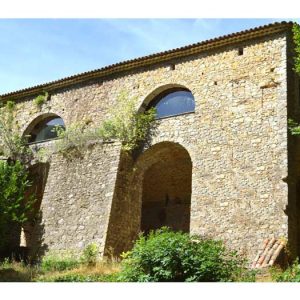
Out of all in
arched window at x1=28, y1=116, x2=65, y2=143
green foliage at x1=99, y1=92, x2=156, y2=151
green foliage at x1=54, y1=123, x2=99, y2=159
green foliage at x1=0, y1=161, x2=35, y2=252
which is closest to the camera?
green foliage at x1=0, y1=161, x2=35, y2=252

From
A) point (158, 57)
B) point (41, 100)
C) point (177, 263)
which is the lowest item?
point (177, 263)

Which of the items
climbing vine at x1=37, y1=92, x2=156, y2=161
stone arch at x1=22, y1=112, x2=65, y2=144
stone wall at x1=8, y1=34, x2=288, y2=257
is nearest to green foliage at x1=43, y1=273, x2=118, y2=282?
stone wall at x1=8, y1=34, x2=288, y2=257

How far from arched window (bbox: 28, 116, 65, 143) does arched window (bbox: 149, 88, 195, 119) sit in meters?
4.42

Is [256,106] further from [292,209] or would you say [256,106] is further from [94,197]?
[94,197]

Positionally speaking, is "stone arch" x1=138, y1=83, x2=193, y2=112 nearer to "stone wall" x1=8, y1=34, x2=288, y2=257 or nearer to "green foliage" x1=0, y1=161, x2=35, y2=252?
"stone wall" x1=8, y1=34, x2=288, y2=257

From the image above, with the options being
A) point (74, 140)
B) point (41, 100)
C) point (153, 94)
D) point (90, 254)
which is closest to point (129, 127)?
point (153, 94)

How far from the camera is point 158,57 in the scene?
61.5 feet

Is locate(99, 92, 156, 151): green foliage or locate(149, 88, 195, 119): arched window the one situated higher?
locate(149, 88, 195, 119): arched window

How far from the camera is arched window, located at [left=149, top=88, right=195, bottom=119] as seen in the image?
18016 millimetres

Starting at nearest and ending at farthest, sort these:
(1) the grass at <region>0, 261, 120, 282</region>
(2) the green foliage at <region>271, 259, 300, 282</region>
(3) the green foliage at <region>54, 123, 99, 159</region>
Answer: (2) the green foliage at <region>271, 259, 300, 282</region>, (1) the grass at <region>0, 261, 120, 282</region>, (3) the green foliage at <region>54, 123, 99, 159</region>

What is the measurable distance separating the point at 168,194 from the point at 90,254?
278 inches

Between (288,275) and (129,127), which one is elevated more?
(129,127)

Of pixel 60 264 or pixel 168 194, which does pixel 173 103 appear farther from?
pixel 60 264

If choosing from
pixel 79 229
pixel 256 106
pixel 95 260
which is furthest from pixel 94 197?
pixel 256 106
